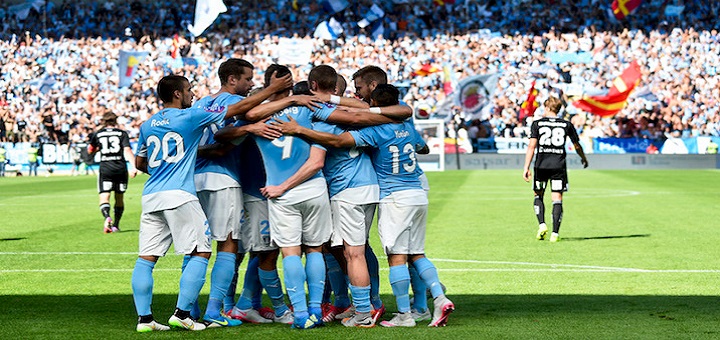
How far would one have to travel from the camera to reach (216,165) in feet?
26.7

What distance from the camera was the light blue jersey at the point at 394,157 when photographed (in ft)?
26.6

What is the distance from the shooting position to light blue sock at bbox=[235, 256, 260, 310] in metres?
8.46

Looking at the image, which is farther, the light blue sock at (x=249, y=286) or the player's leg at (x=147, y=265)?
the light blue sock at (x=249, y=286)

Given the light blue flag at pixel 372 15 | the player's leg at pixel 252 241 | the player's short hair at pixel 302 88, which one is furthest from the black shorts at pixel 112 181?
the light blue flag at pixel 372 15

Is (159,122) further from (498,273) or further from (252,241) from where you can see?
(498,273)

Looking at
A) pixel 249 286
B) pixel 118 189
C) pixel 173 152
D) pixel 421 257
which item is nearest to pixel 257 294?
pixel 249 286

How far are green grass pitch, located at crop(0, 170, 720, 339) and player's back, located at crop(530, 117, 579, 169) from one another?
119 centimetres

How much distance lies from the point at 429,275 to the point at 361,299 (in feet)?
1.93

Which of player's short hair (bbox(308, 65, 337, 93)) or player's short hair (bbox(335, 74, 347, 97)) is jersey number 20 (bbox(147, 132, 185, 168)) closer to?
player's short hair (bbox(308, 65, 337, 93))

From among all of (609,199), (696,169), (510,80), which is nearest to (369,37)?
(510,80)

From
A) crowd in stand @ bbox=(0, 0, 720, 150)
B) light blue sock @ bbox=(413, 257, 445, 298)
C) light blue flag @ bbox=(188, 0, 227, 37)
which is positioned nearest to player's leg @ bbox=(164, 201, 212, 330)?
light blue sock @ bbox=(413, 257, 445, 298)

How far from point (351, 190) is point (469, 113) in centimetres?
3734

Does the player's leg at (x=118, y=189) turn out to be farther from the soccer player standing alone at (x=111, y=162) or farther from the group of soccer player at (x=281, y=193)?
the group of soccer player at (x=281, y=193)

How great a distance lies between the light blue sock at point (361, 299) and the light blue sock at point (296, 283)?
39cm
